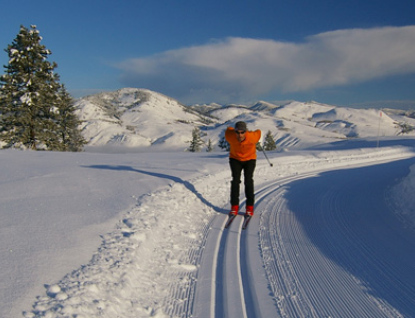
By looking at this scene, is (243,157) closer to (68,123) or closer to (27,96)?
(27,96)

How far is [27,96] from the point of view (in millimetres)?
20359

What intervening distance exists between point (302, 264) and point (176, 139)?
143 meters

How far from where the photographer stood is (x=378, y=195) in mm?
6723

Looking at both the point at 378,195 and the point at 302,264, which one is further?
the point at 378,195

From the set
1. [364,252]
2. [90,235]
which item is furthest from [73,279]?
[364,252]

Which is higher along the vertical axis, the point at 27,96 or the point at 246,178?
the point at 27,96

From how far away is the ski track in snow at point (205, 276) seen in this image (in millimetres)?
2609

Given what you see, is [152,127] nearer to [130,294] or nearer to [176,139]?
[176,139]

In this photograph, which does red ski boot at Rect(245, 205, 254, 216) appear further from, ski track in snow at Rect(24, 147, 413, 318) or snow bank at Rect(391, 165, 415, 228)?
snow bank at Rect(391, 165, 415, 228)

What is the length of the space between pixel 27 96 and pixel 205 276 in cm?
2293

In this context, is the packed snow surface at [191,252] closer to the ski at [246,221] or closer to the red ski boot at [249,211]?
the ski at [246,221]

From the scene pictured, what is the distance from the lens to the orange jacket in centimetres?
546

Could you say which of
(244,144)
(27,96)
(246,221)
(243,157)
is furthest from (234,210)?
(27,96)

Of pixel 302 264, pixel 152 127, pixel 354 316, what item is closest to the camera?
pixel 354 316
